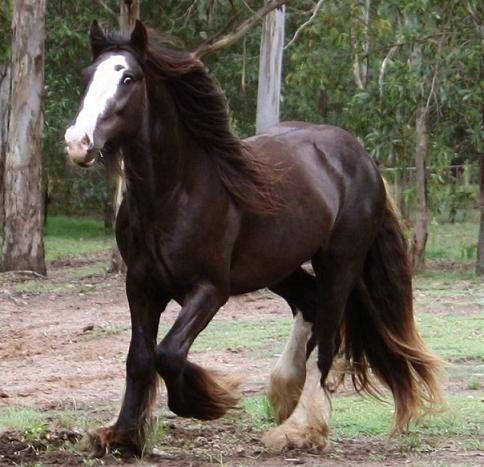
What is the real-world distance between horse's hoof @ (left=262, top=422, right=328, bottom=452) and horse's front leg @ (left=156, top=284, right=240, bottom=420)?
0.94 feet

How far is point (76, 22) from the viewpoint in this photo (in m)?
25.6

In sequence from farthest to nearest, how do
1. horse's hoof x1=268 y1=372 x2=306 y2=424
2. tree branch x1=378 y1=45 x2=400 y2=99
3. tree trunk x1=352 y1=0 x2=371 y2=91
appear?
tree trunk x1=352 y1=0 x2=371 y2=91 < tree branch x1=378 y1=45 x2=400 y2=99 < horse's hoof x1=268 y1=372 x2=306 y2=424

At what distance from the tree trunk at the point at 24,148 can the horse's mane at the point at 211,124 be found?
12.5m

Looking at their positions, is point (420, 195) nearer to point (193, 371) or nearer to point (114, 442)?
point (193, 371)

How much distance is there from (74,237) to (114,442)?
2633cm

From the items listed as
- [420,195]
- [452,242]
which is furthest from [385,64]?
[452,242]

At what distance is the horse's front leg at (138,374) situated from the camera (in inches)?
251

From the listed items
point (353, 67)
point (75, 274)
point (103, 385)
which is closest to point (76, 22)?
point (353, 67)

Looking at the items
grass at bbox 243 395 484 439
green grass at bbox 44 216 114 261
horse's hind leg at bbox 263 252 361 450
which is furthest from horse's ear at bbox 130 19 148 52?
green grass at bbox 44 216 114 261

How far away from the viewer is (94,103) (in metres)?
5.79

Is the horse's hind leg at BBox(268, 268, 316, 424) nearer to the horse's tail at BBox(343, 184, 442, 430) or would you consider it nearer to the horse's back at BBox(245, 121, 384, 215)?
the horse's tail at BBox(343, 184, 442, 430)

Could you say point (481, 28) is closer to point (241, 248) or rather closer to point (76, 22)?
point (76, 22)

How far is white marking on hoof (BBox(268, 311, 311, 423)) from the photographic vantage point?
24.3ft

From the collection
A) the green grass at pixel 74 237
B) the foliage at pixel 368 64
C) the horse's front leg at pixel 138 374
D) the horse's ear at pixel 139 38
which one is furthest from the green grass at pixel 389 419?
the green grass at pixel 74 237
